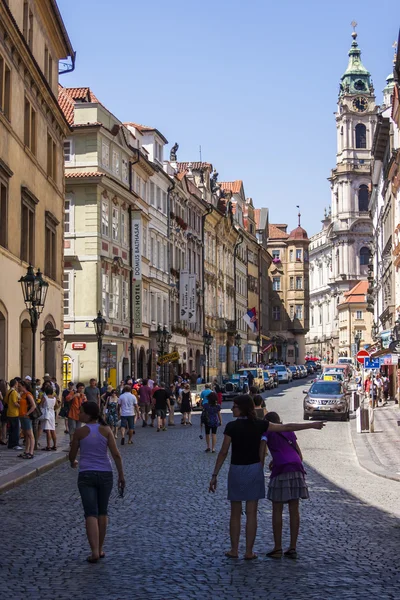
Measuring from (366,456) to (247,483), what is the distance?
48.2 feet

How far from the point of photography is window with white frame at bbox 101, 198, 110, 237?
48750mm

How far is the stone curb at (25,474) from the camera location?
57.2 feet

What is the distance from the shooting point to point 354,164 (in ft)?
534

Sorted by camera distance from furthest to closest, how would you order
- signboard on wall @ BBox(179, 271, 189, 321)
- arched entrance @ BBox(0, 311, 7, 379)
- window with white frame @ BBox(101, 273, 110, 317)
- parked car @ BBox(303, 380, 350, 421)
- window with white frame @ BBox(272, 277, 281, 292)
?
window with white frame @ BBox(272, 277, 281, 292) → signboard on wall @ BBox(179, 271, 189, 321) → window with white frame @ BBox(101, 273, 110, 317) → parked car @ BBox(303, 380, 350, 421) → arched entrance @ BBox(0, 311, 7, 379)

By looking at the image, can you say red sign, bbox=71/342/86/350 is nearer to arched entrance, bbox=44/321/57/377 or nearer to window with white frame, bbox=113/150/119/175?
window with white frame, bbox=113/150/119/175

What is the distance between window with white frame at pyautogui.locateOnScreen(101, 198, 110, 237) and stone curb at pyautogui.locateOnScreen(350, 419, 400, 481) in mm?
18840

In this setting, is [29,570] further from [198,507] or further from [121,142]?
[121,142]

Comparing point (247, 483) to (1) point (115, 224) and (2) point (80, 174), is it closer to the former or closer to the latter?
(2) point (80, 174)

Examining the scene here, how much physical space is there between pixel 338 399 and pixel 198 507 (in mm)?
25845

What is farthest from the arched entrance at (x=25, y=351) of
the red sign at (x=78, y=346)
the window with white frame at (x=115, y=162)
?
the window with white frame at (x=115, y=162)

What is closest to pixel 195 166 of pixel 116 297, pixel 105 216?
pixel 116 297

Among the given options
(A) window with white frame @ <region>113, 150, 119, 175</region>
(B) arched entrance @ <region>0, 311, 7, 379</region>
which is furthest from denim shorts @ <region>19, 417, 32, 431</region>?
(A) window with white frame @ <region>113, 150, 119, 175</region>

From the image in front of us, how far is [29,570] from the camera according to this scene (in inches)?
394

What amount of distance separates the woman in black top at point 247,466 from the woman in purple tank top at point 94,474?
1.24m
